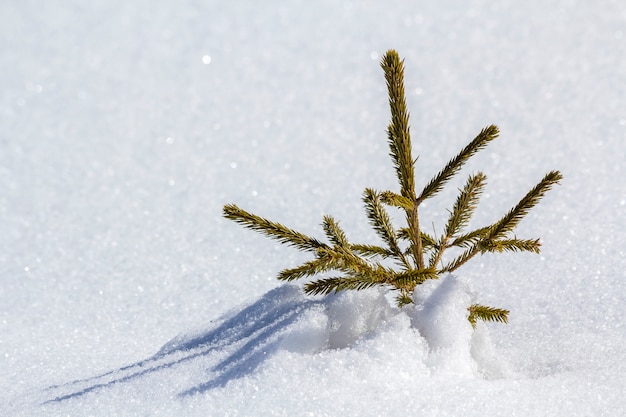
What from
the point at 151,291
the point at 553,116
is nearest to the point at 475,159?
the point at 553,116

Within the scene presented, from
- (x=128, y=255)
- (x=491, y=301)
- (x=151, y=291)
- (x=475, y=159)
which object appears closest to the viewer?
(x=491, y=301)

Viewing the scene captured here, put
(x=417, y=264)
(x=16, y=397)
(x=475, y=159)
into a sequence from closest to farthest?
(x=417, y=264) → (x=16, y=397) → (x=475, y=159)

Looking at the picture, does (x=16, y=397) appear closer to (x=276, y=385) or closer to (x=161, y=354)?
(x=161, y=354)

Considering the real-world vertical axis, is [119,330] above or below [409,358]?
above

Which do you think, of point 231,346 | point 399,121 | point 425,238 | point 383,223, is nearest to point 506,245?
point 425,238

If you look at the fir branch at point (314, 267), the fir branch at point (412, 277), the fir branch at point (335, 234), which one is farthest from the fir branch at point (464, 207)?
the fir branch at point (314, 267)

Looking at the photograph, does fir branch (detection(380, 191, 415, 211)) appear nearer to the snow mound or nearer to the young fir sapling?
the young fir sapling

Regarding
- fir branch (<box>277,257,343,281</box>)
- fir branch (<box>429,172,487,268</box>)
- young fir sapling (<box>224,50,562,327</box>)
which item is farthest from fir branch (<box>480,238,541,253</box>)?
fir branch (<box>277,257,343,281</box>)
